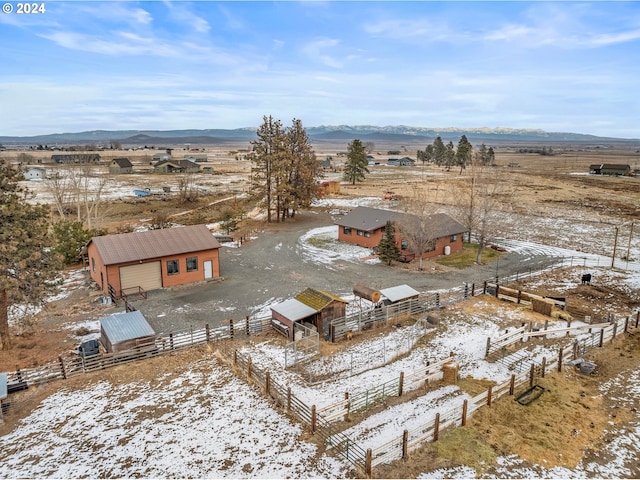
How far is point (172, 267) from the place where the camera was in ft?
105

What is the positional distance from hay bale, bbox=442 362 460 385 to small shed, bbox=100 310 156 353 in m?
14.4

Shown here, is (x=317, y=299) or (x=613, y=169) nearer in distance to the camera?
(x=317, y=299)

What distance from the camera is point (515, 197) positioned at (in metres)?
76.7

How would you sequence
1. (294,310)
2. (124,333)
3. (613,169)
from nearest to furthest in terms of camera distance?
(124,333) → (294,310) → (613,169)

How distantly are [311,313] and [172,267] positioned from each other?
1405 cm

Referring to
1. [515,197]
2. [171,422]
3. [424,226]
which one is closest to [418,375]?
[171,422]

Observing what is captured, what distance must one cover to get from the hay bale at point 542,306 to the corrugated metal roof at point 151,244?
910 inches

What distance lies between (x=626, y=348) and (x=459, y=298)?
9.82 metres

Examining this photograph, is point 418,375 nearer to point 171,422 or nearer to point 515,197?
point 171,422

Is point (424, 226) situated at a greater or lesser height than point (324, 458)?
greater

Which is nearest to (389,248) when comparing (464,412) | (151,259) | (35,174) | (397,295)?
(397,295)

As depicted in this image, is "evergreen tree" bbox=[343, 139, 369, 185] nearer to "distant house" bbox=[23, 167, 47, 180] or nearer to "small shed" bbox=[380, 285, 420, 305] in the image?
"small shed" bbox=[380, 285, 420, 305]

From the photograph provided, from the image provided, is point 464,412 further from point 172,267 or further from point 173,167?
point 173,167

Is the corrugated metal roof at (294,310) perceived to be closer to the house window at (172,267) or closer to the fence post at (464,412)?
the fence post at (464,412)
